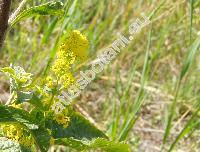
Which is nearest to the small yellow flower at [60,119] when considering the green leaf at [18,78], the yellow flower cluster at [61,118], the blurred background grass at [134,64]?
the yellow flower cluster at [61,118]

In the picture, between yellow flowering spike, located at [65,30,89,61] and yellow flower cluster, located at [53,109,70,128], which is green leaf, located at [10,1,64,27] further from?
yellow flower cluster, located at [53,109,70,128]

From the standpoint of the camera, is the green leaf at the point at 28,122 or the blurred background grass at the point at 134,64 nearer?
the green leaf at the point at 28,122

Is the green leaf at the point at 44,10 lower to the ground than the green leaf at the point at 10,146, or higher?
higher

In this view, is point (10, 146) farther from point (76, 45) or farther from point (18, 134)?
point (76, 45)

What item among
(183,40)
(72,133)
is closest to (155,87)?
(183,40)

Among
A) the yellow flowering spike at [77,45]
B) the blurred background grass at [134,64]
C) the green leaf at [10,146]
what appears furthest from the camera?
the blurred background grass at [134,64]

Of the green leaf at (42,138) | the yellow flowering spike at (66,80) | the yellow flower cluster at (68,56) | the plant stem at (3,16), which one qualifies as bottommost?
the green leaf at (42,138)

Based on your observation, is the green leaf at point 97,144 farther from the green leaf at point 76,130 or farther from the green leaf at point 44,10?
the green leaf at point 44,10

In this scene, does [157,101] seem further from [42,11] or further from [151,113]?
[42,11]
